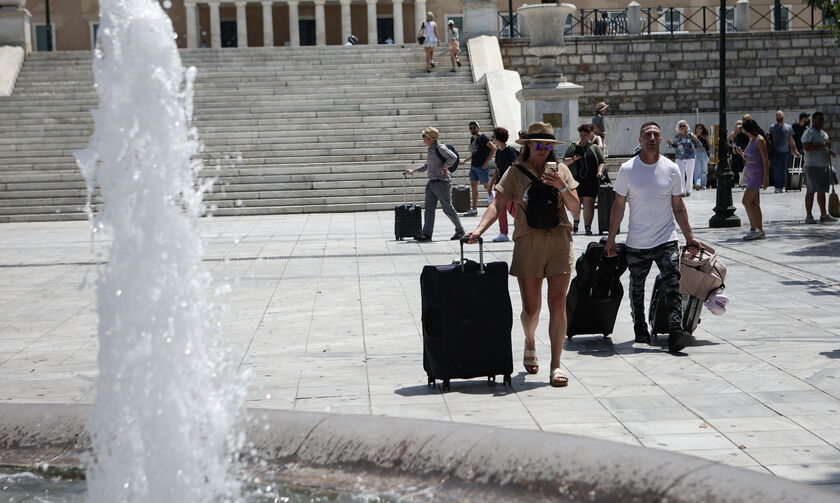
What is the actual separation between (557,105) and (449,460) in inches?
774

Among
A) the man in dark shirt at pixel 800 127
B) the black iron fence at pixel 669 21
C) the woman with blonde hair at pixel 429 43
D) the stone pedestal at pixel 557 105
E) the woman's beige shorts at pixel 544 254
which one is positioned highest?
the black iron fence at pixel 669 21

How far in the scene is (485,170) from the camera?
65.2 ft

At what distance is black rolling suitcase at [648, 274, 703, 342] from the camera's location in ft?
27.4

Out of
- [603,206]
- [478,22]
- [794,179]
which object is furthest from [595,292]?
[478,22]

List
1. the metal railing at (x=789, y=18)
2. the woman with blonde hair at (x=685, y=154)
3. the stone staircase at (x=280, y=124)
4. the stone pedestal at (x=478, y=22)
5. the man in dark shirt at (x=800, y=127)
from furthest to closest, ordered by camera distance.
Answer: the metal railing at (x=789, y=18), the stone pedestal at (x=478, y=22), the man in dark shirt at (x=800, y=127), the woman with blonde hair at (x=685, y=154), the stone staircase at (x=280, y=124)

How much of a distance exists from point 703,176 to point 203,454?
23.2m

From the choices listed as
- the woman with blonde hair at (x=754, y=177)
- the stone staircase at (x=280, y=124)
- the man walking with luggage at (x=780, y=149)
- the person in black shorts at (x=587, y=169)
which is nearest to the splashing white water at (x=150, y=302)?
the woman with blonde hair at (x=754, y=177)

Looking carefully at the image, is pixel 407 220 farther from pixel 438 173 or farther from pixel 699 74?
pixel 699 74

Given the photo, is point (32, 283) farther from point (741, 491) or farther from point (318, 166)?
point (318, 166)

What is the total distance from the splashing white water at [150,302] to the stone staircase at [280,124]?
56.2 ft

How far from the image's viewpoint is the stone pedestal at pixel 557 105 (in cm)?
2377

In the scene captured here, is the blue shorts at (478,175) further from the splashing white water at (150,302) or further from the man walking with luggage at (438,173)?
the splashing white water at (150,302)

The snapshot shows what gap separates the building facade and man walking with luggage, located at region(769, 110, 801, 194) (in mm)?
31798

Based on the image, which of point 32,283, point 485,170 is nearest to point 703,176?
point 485,170
